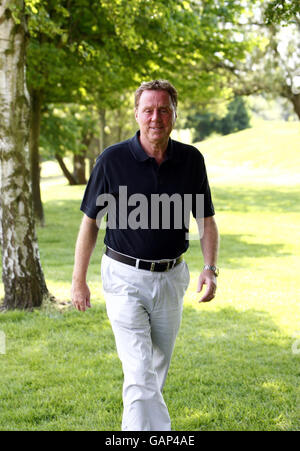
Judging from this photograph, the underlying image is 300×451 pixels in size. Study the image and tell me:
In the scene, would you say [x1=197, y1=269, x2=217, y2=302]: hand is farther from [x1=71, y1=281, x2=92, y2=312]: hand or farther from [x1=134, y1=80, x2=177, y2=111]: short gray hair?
[x1=134, y1=80, x2=177, y2=111]: short gray hair

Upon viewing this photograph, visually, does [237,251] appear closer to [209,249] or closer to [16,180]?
[16,180]

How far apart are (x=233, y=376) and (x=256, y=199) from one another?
83.2 feet

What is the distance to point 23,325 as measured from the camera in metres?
7.55

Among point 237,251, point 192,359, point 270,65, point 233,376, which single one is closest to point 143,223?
point 233,376

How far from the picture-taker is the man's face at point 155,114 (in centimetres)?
376

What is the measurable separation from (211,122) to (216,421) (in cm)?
7363

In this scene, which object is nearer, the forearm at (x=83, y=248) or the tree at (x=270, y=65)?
the forearm at (x=83, y=248)

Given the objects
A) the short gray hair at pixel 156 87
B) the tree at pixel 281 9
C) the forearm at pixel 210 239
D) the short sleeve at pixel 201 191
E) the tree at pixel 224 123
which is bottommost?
the tree at pixel 224 123

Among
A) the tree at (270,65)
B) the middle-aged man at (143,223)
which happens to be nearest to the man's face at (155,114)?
the middle-aged man at (143,223)

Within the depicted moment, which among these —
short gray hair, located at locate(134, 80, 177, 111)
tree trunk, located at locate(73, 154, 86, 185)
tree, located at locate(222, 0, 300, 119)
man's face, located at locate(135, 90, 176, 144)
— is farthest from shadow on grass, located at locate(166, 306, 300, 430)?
tree trunk, located at locate(73, 154, 86, 185)

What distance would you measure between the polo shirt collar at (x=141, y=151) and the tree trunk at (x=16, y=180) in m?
4.53

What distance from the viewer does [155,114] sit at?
3.74 metres

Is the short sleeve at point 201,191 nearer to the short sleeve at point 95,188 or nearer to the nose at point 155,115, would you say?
the nose at point 155,115

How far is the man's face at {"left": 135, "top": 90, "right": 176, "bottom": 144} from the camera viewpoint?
376cm
